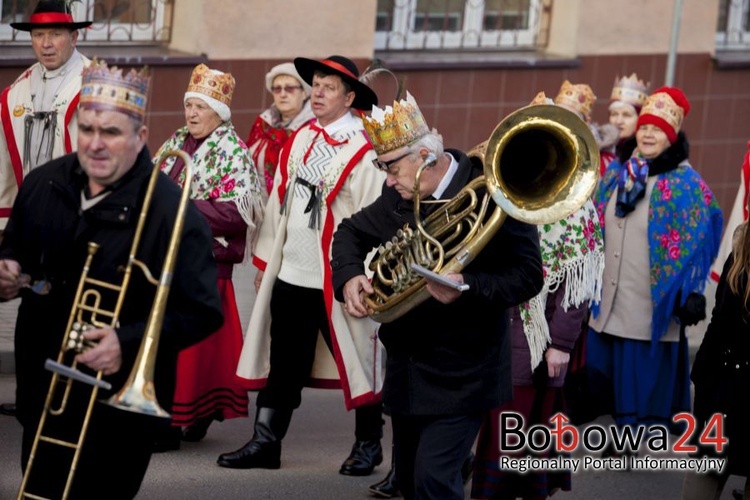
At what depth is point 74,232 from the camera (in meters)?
4.55

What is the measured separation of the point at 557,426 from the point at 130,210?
2.75 metres

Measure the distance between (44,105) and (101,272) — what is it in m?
3.42

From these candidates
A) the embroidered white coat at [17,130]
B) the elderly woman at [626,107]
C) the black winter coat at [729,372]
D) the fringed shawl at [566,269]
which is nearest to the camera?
the black winter coat at [729,372]

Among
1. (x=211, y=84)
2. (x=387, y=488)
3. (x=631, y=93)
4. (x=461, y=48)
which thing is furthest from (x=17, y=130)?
(x=461, y=48)

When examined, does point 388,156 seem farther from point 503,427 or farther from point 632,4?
point 632,4

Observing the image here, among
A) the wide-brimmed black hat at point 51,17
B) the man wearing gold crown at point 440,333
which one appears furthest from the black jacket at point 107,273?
the wide-brimmed black hat at point 51,17

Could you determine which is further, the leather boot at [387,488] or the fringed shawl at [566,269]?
the leather boot at [387,488]

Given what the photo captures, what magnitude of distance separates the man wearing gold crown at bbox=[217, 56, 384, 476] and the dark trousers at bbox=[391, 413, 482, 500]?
165 centimetres

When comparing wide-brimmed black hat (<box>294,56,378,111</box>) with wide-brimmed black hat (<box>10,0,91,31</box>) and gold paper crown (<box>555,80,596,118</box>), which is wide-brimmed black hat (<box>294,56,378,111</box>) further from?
gold paper crown (<box>555,80,596,118</box>)

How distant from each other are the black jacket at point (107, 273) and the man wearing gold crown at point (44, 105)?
3.09m

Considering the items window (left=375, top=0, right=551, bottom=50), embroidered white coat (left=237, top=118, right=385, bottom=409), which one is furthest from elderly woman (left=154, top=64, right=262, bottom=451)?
window (left=375, top=0, right=551, bottom=50)

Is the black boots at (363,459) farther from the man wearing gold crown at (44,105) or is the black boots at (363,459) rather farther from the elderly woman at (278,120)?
the man wearing gold crown at (44,105)

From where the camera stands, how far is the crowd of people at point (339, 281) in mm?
4551

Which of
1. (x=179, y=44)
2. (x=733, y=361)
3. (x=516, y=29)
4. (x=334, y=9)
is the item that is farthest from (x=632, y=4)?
(x=733, y=361)
